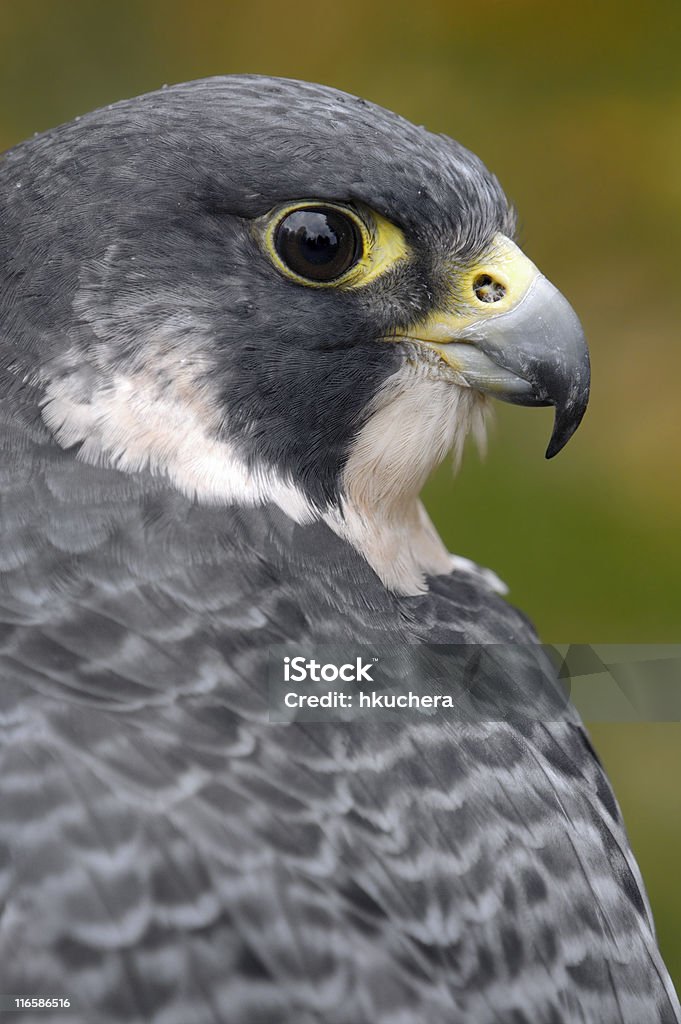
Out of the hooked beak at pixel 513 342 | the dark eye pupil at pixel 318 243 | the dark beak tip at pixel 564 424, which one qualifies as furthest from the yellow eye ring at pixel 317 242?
the dark beak tip at pixel 564 424

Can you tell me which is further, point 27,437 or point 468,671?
point 468,671

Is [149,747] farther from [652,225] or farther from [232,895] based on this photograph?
[652,225]

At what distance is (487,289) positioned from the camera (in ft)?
5.36

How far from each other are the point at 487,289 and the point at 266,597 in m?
0.54

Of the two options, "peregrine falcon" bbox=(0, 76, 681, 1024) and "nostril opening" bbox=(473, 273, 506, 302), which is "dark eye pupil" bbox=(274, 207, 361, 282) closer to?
"peregrine falcon" bbox=(0, 76, 681, 1024)

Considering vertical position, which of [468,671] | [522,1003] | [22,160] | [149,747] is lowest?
[522,1003]

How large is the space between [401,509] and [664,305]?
2129 mm

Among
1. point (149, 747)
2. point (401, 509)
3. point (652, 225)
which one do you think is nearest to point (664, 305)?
point (652, 225)

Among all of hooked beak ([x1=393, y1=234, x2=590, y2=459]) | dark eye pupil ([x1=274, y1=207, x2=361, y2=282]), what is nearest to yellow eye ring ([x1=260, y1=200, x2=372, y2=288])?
dark eye pupil ([x1=274, y1=207, x2=361, y2=282])

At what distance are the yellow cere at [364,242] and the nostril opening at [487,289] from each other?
0.11m

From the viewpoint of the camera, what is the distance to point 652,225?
11.8ft

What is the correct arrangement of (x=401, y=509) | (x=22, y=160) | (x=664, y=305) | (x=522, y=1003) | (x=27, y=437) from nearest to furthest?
(x=522, y=1003)
(x=27, y=437)
(x=22, y=160)
(x=401, y=509)
(x=664, y=305)

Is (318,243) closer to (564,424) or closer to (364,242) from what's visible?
(364,242)


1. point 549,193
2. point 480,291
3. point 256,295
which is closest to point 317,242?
point 256,295
